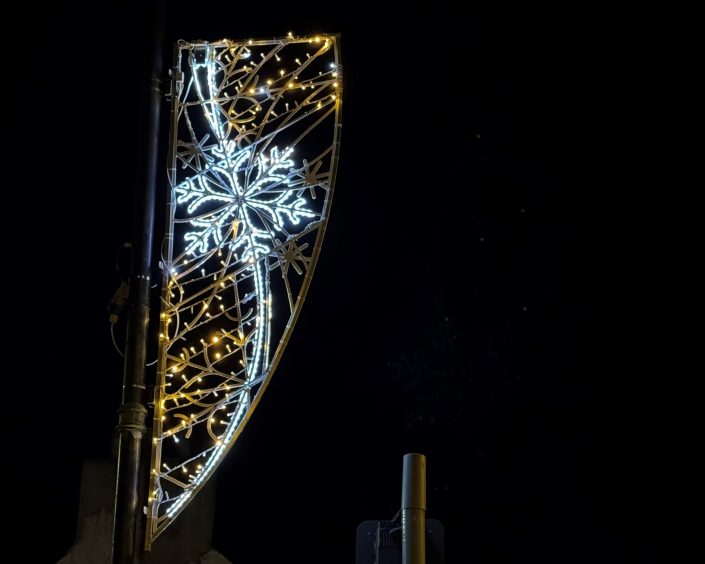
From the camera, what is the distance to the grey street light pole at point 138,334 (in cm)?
578

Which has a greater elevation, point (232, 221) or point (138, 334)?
point (232, 221)

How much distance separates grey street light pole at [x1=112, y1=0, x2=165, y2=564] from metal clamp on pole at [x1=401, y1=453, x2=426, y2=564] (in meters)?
1.79

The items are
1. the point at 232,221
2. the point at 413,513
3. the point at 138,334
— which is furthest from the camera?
the point at 232,221

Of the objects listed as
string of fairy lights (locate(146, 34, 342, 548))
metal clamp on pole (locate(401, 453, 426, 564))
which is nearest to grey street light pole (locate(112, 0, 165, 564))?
string of fairy lights (locate(146, 34, 342, 548))

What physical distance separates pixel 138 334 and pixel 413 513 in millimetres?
2129

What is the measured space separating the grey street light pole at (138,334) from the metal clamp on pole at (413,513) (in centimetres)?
179

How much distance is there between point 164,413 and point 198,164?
160 centimetres

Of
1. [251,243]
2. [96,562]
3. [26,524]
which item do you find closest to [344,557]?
[26,524]

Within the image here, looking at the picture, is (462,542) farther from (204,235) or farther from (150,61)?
(150,61)

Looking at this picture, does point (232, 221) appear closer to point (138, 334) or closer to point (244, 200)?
point (244, 200)

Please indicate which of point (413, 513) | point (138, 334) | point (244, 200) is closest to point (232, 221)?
point (244, 200)

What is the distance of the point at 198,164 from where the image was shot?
718cm

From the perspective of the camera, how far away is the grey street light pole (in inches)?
227

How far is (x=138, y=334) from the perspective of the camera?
6.03 m
